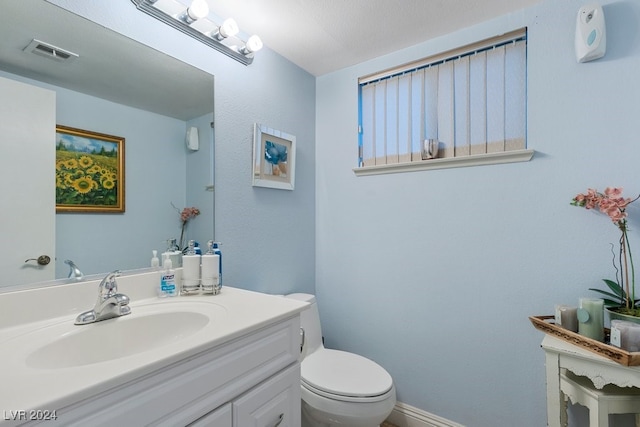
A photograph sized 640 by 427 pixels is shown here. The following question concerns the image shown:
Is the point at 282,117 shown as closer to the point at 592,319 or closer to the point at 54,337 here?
the point at 54,337

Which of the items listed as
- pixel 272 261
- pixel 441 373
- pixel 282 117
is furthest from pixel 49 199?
pixel 441 373

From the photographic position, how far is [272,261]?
1704 mm

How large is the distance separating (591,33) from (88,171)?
1999 mm

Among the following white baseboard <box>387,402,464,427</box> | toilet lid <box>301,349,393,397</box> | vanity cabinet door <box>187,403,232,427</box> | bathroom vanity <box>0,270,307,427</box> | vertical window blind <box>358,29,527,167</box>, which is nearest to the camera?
bathroom vanity <box>0,270,307,427</box>

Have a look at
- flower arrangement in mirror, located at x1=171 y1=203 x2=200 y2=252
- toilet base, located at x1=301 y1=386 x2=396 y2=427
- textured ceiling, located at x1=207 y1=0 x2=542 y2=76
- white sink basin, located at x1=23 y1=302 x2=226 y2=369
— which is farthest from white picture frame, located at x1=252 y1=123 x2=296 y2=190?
toilet base, located at x1=301 y1=386 x2=396 y2=427

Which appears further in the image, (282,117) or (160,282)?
(282,117)

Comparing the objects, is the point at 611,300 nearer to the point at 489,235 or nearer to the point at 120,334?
the point at 489,235

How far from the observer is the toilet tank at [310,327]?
5.38 ft

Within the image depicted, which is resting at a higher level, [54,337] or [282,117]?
[282,117]

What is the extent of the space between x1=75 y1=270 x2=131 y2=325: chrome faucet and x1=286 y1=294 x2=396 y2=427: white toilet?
0.86 m

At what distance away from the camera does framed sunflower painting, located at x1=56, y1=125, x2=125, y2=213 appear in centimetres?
97

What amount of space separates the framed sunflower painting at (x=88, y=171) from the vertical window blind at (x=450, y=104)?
131 centimetres

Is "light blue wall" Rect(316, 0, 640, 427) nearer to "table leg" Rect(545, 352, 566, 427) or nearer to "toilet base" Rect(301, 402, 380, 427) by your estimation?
"table leg" Rect(545, 352, 566, 427)

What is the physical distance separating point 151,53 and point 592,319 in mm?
1987
